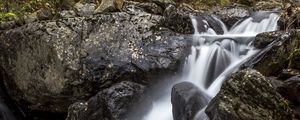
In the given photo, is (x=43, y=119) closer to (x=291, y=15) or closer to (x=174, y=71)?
(x=174, y=71)

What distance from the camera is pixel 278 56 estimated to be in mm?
6547

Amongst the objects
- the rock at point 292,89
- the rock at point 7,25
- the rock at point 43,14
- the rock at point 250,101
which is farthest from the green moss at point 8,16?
the rock at point 292,89

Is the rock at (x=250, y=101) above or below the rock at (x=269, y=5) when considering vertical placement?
below

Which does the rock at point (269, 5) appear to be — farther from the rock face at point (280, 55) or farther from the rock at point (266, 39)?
the rock face at point (280, 55)

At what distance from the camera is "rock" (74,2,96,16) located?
989 cm

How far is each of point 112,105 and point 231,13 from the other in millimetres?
5189

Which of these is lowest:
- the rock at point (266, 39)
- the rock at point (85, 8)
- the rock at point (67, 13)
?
the rock at point (67, 13)

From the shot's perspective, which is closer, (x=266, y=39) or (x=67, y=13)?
(x=266, y=39)

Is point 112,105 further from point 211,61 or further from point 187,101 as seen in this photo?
point 211,61

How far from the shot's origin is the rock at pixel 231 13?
1002cm

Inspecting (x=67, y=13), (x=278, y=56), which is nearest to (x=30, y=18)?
(x=67, y=13)

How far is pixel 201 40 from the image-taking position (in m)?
8.65

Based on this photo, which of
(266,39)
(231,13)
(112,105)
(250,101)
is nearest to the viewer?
(250,101)

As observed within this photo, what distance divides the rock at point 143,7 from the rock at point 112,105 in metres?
3.31
